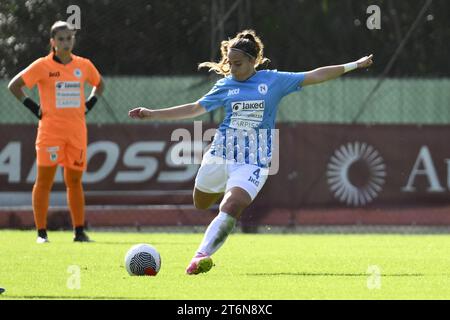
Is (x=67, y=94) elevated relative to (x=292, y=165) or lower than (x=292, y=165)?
elevated

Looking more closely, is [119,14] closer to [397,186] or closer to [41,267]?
[397,186]

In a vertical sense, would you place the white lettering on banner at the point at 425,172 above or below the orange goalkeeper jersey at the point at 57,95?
below

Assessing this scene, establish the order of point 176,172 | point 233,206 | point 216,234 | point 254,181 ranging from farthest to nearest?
point 176,172
point 254,181
point 233,206
point 216,234

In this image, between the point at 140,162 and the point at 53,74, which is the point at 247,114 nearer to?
the point at 53,74

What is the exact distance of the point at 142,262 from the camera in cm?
853

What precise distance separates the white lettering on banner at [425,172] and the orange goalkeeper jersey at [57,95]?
4.43 metres

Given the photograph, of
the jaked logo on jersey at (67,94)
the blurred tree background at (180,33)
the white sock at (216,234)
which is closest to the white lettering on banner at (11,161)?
the blurred tree background at (180,33)

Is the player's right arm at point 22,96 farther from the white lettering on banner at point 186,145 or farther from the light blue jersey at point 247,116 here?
the light blue jersey at point 247,116

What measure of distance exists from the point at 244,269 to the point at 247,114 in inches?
46.2

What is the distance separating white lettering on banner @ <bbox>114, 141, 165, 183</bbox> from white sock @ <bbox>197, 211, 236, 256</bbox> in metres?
6.09

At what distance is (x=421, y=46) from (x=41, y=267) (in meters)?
9.03

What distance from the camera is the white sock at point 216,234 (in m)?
8.61

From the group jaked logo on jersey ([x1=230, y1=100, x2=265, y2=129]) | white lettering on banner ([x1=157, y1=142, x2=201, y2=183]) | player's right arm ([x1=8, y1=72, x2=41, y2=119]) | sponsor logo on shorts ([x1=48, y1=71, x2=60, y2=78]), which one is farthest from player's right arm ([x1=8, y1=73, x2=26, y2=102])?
jaked logo on jersey ([x1=230, y1=100, x2=265, y2=129])

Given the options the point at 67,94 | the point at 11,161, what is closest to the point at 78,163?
the point at 67,94
